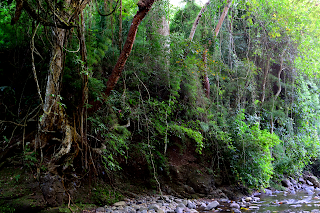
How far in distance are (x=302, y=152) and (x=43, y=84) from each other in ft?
27.1

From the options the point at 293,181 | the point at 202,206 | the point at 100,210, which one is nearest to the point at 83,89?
the point at 100,210

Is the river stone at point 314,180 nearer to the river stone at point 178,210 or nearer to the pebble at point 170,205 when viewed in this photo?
the pebble at point 170,205

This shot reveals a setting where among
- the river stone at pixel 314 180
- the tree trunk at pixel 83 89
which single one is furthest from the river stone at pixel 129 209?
the river stone at pixel 314 180

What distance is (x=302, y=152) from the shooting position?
827 centimetres

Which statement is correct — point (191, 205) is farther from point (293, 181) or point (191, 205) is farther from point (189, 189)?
point (293, 181)

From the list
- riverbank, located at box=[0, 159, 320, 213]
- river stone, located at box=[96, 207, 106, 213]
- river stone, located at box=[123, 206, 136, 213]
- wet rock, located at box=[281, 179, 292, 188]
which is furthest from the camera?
wet rock, located at box=[281, 179, 292, 188]

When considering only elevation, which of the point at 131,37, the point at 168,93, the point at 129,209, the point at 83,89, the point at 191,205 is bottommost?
the point at 191,205

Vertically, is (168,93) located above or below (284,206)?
above

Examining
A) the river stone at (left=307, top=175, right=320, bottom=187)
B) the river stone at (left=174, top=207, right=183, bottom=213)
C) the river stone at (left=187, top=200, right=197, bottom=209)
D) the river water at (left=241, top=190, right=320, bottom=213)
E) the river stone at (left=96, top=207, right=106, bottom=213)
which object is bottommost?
the river stone at (left=307, top=175, right=320, bottom=187)

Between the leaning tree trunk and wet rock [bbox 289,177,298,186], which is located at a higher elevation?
the leaning tree trunk

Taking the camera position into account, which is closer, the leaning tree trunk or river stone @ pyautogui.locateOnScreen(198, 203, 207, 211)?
the leaning tree trunk

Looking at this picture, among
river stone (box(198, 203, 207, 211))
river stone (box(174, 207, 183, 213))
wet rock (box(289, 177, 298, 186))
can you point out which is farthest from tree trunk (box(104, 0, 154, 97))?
wet rock (box(289, 177, 298, 186))

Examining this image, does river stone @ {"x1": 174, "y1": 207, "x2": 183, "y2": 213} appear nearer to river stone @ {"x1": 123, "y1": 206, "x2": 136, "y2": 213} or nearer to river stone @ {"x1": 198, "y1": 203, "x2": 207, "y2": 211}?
river stone @ {"x1": 198, "y1": 203, "x2": 207, "y2": 211}

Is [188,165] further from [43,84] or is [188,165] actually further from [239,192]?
[43,84]
